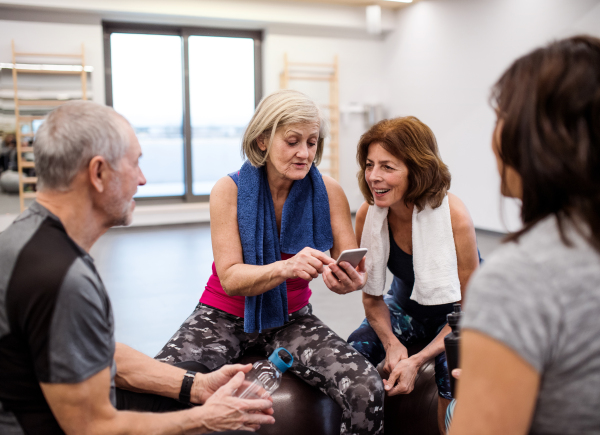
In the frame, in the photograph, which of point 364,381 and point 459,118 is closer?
point 364,381

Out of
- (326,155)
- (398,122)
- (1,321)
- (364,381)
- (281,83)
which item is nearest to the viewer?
(1,321)

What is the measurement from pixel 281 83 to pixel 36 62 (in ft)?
10.2

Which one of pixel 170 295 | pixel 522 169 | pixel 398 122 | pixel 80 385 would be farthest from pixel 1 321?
pixel 170 295

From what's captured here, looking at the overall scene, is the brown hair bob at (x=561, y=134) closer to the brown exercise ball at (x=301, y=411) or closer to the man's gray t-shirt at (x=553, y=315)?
the man's gray t-shirt at (x=553, y=315)

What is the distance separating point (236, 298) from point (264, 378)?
35cm

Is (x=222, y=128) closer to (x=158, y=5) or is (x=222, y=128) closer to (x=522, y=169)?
Result: (x=158, y=5)

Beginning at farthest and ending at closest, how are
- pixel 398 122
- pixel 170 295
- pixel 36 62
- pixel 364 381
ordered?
pixel 36 62
pixel 170 295
pixel 398 122
pixel 364 381

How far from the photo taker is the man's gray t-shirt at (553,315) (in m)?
0.65

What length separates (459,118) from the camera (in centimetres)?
640

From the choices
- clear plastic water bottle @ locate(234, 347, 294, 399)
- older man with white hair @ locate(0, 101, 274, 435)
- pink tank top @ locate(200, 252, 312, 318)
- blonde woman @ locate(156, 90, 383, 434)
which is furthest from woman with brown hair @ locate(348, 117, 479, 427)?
older man with white hair @ locate(0, 101, 274, 435)

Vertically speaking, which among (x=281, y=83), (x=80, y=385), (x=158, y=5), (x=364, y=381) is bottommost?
(x=364, y=381)

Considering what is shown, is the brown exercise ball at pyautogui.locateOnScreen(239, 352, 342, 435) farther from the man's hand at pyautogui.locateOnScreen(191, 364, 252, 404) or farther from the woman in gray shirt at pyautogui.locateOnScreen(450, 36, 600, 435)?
the woman in gray shirt at pyautogui.locateOnScreen(450, 36, 600, 435)

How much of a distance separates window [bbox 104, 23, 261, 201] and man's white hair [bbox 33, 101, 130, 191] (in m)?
6.13

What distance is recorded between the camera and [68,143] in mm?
1016
